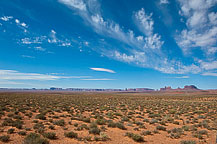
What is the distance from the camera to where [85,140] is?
812 centimetres

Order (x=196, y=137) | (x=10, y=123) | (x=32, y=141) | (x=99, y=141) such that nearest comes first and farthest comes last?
(x=32, y=141), (x=99, y=141), (x=196, y=137), (x=10, y=123)

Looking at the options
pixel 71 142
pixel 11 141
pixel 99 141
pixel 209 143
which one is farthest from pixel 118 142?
pixel 11 141

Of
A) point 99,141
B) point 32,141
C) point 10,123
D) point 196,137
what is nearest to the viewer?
point 32,141

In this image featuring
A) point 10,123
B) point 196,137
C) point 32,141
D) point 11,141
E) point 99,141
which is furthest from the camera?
point 10,123

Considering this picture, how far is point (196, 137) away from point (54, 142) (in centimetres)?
982

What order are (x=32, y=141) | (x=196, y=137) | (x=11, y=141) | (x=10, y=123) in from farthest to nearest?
(x=10, y=123)
(x=196, y=137)
(x=11, y=141)
(x=32, y=141)

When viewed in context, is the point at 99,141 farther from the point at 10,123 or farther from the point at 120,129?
the point at 10,123

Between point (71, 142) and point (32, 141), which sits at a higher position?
point (32, 141)

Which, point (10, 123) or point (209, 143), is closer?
point (209, 143)

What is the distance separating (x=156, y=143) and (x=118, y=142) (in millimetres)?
2437

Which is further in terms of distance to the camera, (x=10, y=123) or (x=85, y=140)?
(x=10, y=123)

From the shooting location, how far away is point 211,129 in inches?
448

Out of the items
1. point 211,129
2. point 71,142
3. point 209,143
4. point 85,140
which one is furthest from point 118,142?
point 211,129

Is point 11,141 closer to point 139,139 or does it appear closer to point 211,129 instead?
point 139,139
